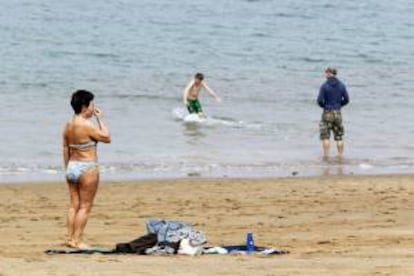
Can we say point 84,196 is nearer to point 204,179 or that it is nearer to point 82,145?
point 82,145

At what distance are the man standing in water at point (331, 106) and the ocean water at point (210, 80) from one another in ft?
1.05

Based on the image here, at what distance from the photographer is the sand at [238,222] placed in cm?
1003

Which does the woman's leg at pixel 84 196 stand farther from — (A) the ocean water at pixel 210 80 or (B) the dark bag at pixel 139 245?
(A) the ocean water at pixel 210 80

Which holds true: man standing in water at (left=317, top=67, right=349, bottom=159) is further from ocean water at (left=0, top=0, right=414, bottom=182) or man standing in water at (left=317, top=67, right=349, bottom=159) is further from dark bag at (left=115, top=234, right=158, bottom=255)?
dark bag at (left=115, top=234, right=158, bottom=255)

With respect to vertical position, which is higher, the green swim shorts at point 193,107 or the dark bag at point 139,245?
the green swim shorts at point 193,107

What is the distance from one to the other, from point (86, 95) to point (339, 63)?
87.7 feet

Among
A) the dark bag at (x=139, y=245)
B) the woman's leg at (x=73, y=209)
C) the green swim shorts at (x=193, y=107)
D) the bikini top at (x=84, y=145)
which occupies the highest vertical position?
the green swim shorts at (x=193, y=107)

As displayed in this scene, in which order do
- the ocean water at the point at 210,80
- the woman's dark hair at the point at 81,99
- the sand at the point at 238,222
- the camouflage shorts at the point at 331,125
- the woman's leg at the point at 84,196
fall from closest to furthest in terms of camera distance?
the sand at the point at 238,222
the woman's dark hair at the point at 81,99
the woman's leg at the point at 84,196
the ocean water at the point at 210,80
the camouflage shorts at the point at 331,125

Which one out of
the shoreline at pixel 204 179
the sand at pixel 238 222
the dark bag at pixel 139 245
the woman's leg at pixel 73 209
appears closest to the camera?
the sand at pixel 238 222

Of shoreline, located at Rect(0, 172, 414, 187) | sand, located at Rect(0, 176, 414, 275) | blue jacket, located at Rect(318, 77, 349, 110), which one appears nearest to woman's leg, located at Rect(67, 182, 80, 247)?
sand, located at Rect(0, 176, 414, 275)

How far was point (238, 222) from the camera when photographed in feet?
44.1

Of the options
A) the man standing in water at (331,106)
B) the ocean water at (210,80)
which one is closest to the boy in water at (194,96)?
the ocean water at (210,80)

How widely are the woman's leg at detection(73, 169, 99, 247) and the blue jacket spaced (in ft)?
29.8

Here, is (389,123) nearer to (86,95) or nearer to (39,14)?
(86,95)
